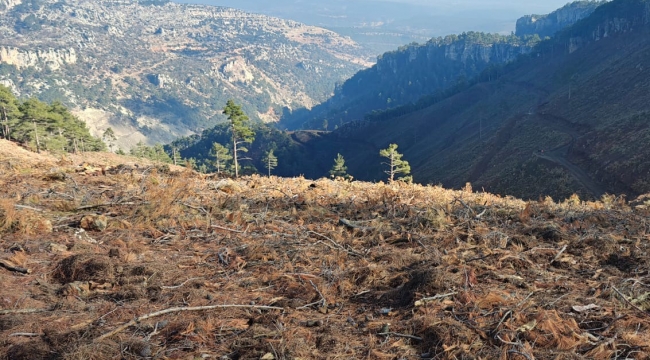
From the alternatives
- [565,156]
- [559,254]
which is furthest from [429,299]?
[565,156]

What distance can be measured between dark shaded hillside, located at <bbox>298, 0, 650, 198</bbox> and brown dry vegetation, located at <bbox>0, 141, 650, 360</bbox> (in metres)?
39.6

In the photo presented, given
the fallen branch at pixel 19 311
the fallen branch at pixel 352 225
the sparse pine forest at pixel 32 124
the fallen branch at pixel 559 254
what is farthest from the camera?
the sparse pine forest at pixel 32 124

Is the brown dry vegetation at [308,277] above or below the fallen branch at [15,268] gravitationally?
below

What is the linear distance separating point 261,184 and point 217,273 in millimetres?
4963

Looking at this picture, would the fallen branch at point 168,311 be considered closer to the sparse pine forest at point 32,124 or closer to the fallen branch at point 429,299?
the fallen branch at point 429,299

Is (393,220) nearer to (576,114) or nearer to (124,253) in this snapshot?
(124,253)

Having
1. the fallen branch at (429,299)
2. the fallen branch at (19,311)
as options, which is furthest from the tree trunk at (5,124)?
the fallen branch at (429,299)

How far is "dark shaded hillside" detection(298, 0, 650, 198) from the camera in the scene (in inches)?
1761

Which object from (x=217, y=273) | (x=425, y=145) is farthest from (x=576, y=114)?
(x=217, y=273)

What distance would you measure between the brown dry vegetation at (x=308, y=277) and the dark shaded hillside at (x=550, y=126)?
3964 centimetres

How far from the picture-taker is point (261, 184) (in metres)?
10.1

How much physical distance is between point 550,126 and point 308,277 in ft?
226

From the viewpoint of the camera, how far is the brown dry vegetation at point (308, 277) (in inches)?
141

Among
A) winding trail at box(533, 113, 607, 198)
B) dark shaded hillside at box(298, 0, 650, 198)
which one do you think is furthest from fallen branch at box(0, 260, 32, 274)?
dark shaded hillside at box(298, 0, 650, 198)
